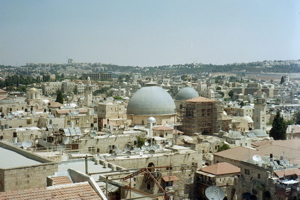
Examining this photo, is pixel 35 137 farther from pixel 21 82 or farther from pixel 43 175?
pixel 21 82

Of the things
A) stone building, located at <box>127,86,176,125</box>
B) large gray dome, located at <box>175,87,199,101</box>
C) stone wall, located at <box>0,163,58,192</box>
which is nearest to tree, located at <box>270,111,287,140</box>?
stone building, located at <box>127,86,176,125</box>

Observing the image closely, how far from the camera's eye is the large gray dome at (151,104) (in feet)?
105

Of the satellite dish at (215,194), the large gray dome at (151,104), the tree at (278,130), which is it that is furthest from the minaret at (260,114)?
the satellite dish at (215,194)

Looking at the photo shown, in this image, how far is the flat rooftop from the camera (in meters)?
9.18

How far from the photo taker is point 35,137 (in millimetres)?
21375

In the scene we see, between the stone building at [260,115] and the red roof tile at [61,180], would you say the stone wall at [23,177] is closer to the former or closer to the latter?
the red roof tile at [61,180]

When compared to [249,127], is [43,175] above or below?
above

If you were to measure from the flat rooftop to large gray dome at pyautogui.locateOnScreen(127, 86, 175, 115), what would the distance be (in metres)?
21.5

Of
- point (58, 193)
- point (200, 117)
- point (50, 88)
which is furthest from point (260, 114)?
point (50, 88)

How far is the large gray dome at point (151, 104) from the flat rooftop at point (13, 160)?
21543 millimetres

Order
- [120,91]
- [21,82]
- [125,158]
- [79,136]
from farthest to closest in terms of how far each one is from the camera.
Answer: [21,82], [120,91], [79,136], [125,158]

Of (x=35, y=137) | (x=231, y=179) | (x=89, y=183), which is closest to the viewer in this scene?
(x=89, y=183)

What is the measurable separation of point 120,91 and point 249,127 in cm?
5049

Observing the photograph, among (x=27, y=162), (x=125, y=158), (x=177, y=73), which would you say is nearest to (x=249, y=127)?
(x=125, y=158)
